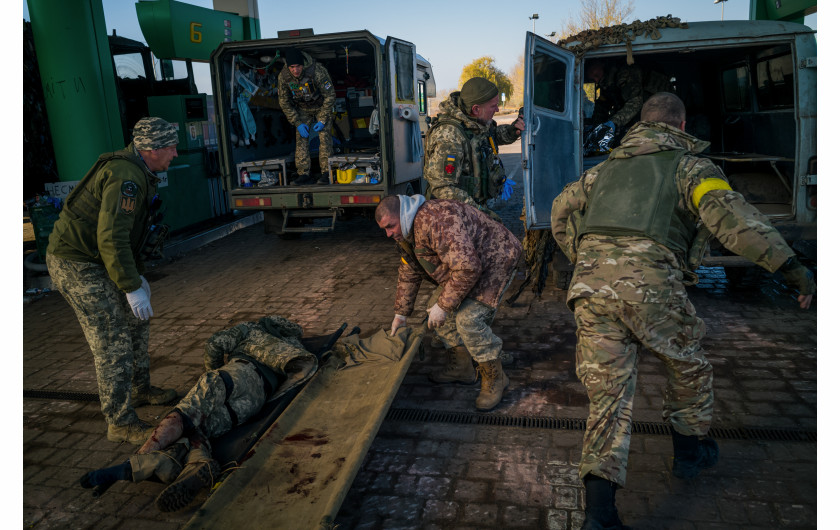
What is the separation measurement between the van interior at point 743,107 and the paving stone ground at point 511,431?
3.56 feet

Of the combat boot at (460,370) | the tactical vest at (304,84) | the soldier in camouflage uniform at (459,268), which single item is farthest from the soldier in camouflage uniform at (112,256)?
the tactical vest at (304,84)

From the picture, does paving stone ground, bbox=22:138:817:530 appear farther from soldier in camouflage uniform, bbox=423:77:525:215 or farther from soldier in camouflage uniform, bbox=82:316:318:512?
soldier in camouflage uniform, bbox=423:77:525:215

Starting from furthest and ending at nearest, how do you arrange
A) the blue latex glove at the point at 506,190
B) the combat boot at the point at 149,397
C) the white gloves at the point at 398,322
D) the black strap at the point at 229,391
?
the blue latex glove at the point at 506,190, the combat boot at the point at 149,397, the white gloves at the point at 398,322, the black strap at the point at 229,391

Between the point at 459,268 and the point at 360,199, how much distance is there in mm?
4592

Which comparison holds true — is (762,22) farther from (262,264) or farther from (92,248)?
(262,264)

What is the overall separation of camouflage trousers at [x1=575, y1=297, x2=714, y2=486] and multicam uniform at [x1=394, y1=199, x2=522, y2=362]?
890 millimetres

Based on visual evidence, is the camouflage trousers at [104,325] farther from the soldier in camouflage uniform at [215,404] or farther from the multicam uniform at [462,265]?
the multicam uniform at [462,265]

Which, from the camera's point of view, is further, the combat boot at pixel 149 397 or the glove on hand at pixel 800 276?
the combat boot at pixel 149 397

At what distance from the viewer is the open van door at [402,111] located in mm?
7688

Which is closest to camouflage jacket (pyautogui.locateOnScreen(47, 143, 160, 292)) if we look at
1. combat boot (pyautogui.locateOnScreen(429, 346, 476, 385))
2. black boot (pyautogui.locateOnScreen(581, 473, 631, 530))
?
combat boot (pyautogui.locateOnScreen(429, 346, 476, 385))

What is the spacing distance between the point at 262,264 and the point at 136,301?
4461mm

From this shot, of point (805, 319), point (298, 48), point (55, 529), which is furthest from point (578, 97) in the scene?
point (55, 529)

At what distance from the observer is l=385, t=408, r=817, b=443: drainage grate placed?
10.8 feet

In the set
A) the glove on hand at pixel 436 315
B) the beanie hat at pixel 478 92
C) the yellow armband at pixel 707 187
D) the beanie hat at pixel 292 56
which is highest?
the beanie hat at pixel 292 56
